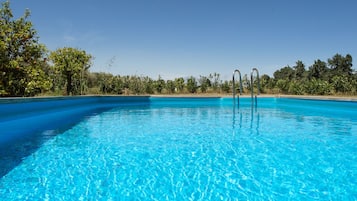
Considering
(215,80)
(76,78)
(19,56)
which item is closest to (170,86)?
(215,80)

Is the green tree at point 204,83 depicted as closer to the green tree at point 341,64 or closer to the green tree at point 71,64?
the green tree at point 71,64

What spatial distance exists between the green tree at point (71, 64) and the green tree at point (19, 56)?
4122 millimetres

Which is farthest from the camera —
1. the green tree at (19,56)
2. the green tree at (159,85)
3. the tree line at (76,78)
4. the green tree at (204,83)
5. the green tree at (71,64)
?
the green tree at (204,83)

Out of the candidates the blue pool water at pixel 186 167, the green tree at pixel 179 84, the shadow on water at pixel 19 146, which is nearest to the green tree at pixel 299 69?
the green tree at pixel 179 84

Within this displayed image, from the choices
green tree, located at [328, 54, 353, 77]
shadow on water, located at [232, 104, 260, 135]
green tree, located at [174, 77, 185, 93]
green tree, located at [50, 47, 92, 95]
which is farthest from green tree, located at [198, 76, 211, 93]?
green tree, located at [328, 54, 353, 77]

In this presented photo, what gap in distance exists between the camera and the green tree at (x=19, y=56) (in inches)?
329

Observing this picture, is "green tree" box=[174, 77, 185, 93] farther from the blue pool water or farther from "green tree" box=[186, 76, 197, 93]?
the blue pool water

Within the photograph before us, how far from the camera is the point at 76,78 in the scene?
14.8m

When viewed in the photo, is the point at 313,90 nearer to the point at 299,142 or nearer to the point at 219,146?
the point at 299,142

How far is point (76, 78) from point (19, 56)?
5583mm

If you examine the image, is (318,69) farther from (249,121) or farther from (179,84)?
(249,121)

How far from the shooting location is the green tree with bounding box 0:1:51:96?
27.4 feet

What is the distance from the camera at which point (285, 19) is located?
1486 centimetres

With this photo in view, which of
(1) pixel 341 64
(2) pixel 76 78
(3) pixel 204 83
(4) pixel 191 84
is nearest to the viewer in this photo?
(2) pixel 76 78
